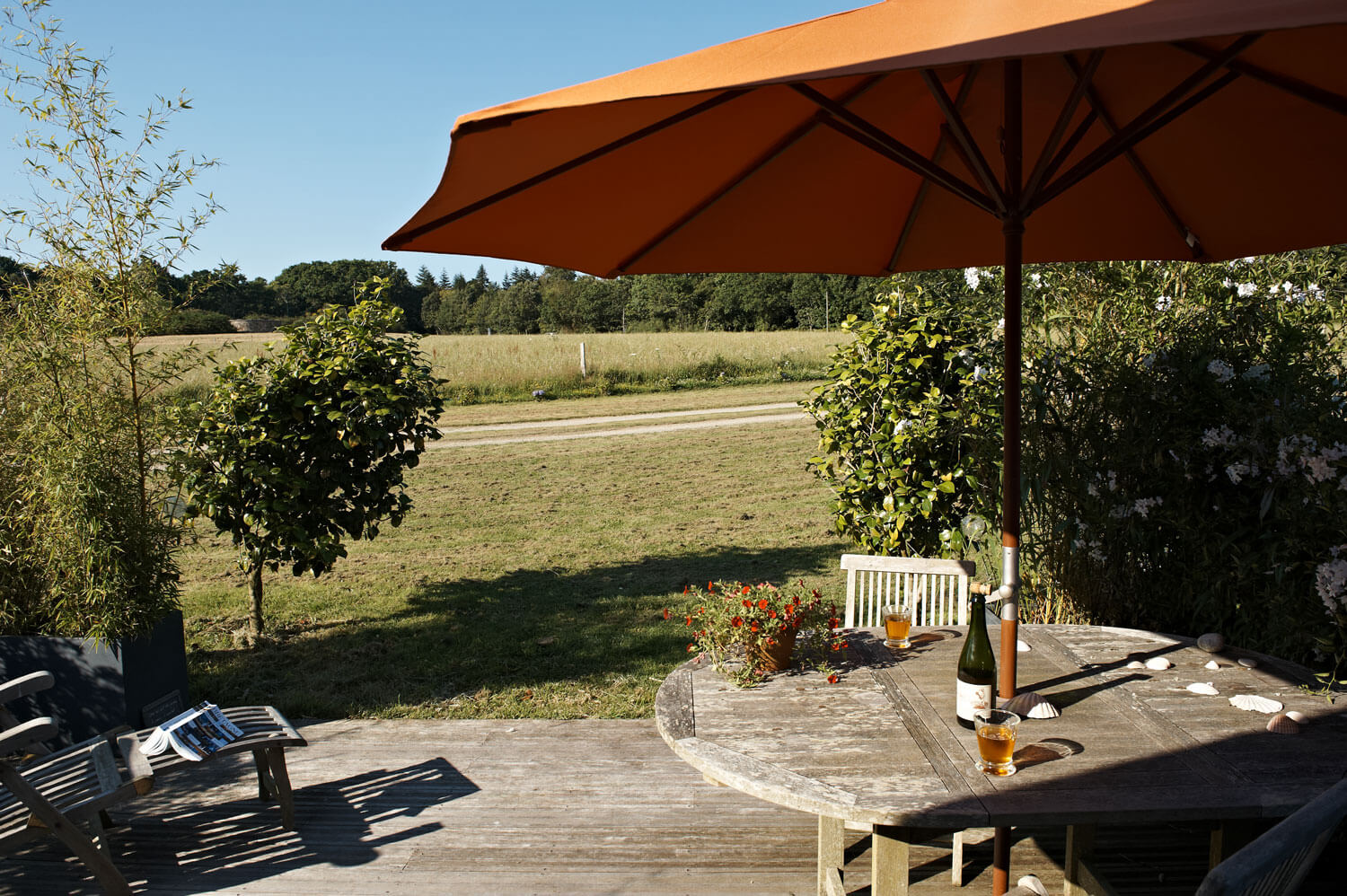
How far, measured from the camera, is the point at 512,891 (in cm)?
268

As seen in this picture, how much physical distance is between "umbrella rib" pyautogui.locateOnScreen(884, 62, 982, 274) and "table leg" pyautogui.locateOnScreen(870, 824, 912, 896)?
180 centimetres

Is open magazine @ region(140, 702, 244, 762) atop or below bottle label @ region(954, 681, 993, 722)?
below

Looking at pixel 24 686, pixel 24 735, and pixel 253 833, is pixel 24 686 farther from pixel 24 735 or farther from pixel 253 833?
pixel 253 833

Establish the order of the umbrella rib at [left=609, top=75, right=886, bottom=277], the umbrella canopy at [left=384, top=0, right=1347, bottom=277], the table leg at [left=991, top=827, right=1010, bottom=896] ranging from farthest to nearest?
the umbrella rib at [left=609, top=75, right=886, bottom=277] → the table leg at [left=991, top=827, right=1010, bottom=896] → the umbrella canopy at [left=384, top=0, right=1347, bottom=277]

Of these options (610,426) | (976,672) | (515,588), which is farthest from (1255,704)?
(610,426)

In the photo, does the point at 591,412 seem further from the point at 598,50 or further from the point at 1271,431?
the point at 1271,431

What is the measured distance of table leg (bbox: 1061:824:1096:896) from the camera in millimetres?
2385

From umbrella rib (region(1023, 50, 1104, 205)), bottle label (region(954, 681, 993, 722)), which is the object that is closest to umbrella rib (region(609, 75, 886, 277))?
umbrella rib (region(1023, 50, 1104, 205))

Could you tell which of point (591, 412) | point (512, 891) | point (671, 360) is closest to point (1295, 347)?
point (512, 891)

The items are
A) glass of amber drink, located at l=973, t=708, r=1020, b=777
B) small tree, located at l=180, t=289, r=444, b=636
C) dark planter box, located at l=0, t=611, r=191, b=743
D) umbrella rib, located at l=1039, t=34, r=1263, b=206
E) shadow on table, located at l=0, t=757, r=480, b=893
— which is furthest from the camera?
small tree, located at l=180, t=289, r=444, b=636

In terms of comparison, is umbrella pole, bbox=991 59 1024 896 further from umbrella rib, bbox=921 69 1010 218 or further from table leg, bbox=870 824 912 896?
table leg, bbox=870 824 912 896

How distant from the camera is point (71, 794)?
108 inches

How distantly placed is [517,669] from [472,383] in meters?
14.3

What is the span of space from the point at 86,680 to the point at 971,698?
3487 millimetres
